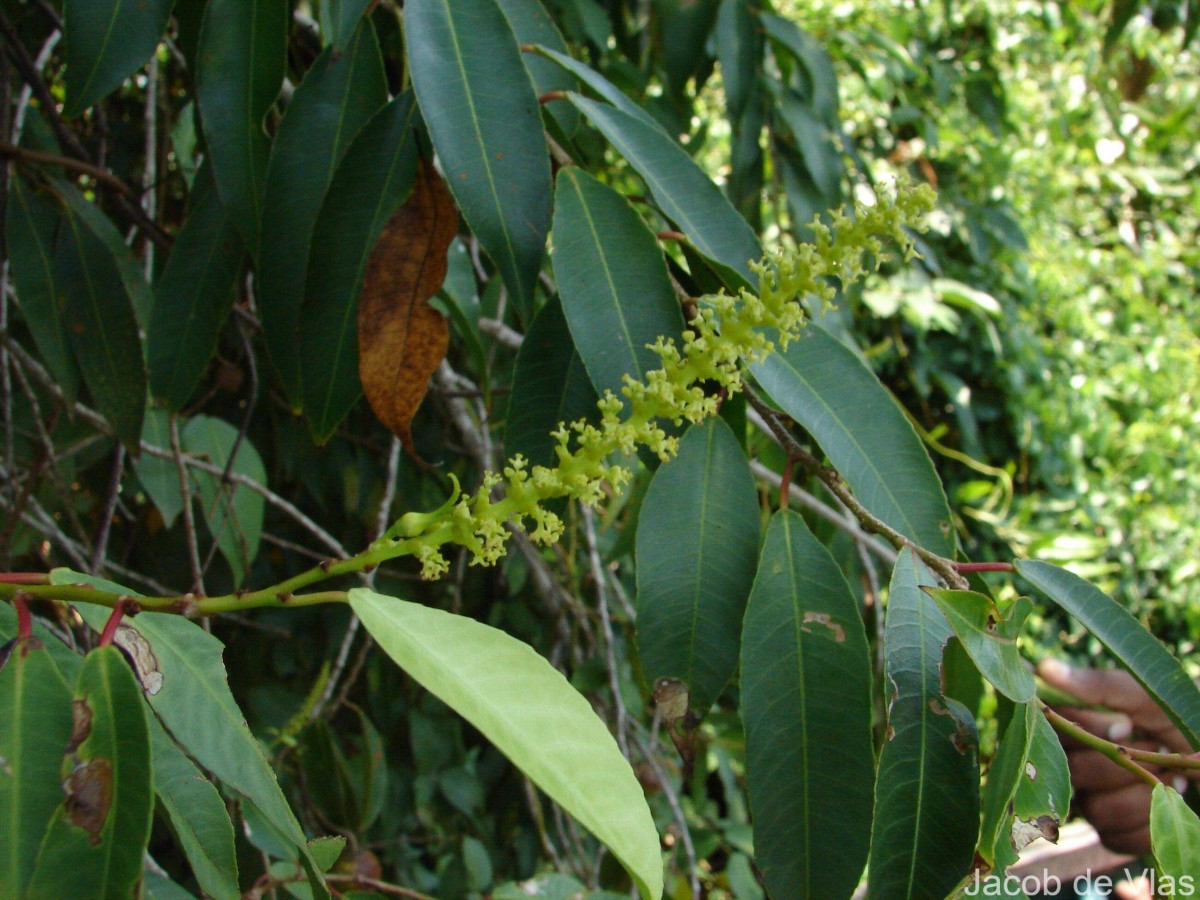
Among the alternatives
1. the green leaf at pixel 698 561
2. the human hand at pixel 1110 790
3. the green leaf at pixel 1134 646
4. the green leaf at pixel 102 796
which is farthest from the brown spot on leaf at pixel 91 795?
the human hand at pixel 1110 790

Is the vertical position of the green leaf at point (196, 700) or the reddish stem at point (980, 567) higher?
the green leaf at point (196, 700)

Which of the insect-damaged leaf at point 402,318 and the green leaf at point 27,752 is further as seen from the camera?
the insect-damaged leaf at point 402,318

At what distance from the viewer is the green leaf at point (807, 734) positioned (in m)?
0.58

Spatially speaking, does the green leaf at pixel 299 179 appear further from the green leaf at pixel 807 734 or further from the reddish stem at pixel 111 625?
the green leaf at pixel 807 734

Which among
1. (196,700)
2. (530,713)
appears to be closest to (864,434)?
(530,713)

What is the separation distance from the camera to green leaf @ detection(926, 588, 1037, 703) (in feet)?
1.73

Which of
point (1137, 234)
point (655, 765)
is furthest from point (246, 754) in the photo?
point (1137, 234)

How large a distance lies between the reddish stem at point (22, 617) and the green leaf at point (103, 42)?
450 millimetres

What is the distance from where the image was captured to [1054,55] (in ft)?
11.2

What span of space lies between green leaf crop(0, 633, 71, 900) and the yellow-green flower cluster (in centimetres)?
17

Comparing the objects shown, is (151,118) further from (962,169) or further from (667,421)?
(962,169)

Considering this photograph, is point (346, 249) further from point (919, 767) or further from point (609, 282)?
point (919, 767)

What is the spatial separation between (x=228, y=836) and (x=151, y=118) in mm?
984

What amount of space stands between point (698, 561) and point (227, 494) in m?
0.74
